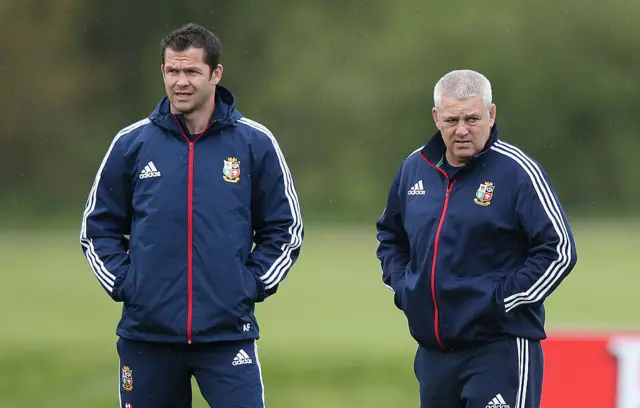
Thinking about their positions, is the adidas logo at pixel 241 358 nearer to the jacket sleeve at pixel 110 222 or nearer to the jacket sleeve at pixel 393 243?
the jacket sleeve at pixel 110 222

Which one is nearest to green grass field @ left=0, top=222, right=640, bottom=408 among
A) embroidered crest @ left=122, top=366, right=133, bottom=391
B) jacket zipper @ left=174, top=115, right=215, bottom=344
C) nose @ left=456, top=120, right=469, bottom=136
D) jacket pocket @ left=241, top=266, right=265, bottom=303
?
embroidered crest @ left=122, top=366, right=133, bottom=391

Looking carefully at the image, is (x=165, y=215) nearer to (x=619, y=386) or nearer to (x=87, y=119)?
(x=619, y=386)

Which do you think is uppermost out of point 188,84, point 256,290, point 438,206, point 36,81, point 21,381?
point 36,81

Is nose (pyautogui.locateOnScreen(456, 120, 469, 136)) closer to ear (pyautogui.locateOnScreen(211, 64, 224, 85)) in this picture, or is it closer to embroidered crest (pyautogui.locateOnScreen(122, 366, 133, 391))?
ear (pyautogui.locateOnScreen(211, 64, 224, 85))

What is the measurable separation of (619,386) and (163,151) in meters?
2.45

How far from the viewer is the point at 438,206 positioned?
15.2 ft

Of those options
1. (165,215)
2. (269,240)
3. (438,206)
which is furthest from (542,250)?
(165,215)

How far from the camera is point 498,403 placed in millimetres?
4520

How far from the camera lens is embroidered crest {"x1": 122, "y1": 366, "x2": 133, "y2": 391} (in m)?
4.80

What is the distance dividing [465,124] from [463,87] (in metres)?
0.13

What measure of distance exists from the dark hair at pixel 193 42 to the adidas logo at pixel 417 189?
0.88m

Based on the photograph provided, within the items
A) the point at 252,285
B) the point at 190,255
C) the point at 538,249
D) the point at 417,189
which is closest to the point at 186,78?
the point at 190,255

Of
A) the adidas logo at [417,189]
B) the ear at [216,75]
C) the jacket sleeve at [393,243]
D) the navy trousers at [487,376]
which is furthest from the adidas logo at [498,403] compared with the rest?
the ear at [216,75]

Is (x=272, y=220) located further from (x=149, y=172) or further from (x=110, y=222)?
(x=110, y=222)
